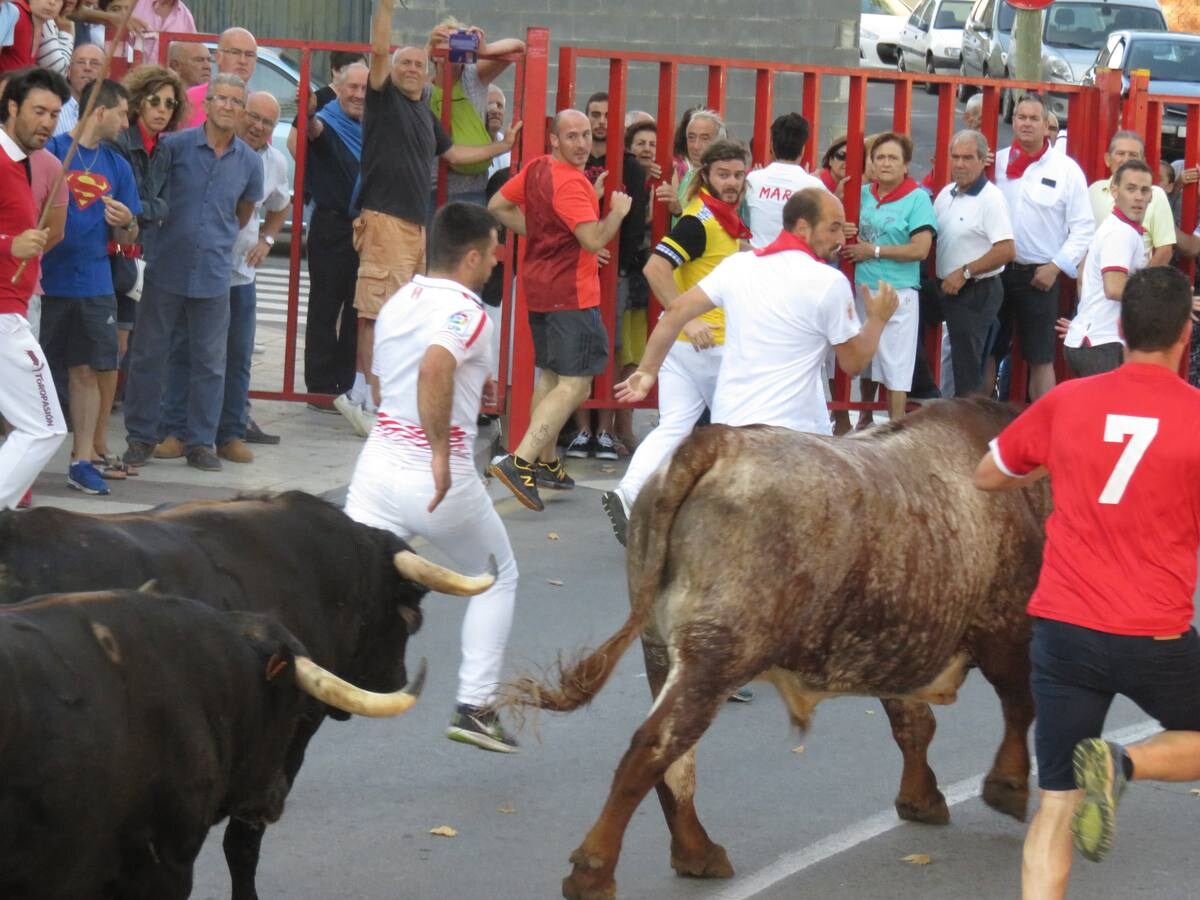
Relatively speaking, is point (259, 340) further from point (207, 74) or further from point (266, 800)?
point (266, 800)

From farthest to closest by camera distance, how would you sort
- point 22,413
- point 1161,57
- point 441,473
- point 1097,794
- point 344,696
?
point 1161,57
point 22,413
point 441,473
point 1097,794
point 344,696

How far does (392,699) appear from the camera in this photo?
4316 millimetres

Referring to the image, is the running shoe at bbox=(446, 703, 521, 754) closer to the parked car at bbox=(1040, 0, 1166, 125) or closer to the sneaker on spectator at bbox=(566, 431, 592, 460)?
the sneaker on spectator at bbox=(566, 431, 592, 460)

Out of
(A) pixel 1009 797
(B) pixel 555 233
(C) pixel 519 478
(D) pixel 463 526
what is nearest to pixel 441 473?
(D) pixel 463 526

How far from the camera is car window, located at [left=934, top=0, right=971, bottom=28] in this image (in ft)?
108

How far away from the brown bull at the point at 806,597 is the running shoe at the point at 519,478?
3.91 meters

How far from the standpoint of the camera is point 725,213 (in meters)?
9.95

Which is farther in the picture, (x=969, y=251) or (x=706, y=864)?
(x=969, y=251)

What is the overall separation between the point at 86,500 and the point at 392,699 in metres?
5.46

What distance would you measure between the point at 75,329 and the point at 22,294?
1242mm

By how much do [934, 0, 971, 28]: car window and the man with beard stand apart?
2623 cm

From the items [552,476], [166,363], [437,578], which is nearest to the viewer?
[437,578]

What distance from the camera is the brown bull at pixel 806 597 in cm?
535

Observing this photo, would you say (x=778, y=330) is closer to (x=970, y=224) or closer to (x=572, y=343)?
(x=572, y=343)
